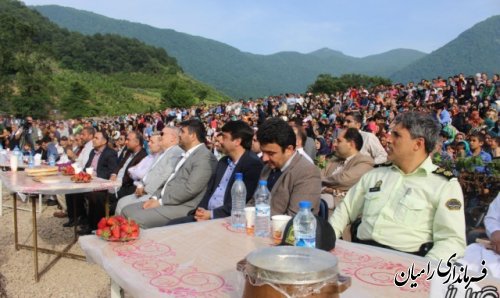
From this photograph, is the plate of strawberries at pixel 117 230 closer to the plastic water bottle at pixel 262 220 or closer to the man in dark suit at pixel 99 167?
the plastic water bottle at pixel 262 220

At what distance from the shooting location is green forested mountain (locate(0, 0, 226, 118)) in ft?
141

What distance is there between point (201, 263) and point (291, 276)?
84 centimetres

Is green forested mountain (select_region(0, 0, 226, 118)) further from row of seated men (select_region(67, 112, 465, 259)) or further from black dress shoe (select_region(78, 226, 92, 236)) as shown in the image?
row of seated men (select_region(67, 112, 465, 259))

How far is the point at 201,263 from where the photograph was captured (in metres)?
2.02

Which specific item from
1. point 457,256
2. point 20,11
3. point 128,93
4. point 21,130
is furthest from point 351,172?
point 20,11

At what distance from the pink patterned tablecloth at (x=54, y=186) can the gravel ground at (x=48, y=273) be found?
0.81m

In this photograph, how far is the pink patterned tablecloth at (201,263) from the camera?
1738mm

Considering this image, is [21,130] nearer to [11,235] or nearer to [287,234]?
[11,235]

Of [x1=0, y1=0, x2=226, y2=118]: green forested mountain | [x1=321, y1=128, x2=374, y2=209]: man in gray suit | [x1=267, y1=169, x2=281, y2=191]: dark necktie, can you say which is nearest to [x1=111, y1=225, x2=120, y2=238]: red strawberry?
[x1=267, y1=169, x2=281, y2=191]: dark necktie

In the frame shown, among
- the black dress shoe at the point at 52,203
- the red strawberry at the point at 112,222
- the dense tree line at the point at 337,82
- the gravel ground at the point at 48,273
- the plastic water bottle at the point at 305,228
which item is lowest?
the black dress shoe at the point at 52,203

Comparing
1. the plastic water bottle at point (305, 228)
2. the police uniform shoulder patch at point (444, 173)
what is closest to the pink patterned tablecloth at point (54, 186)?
the plastic water bottle at point (305, 228)

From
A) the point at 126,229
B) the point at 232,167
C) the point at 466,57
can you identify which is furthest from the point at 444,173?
the point at 466,57

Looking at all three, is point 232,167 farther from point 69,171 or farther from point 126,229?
point 69,171

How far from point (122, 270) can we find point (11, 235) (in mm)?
4675
